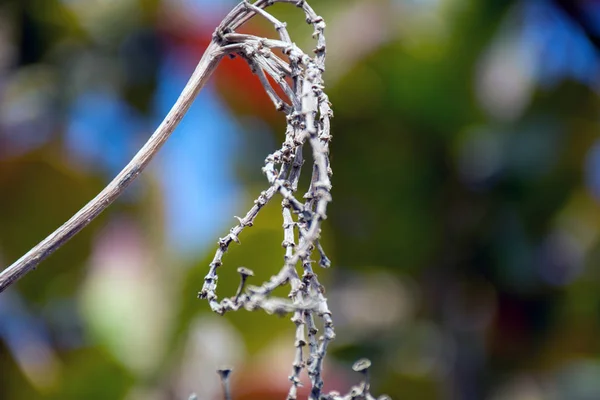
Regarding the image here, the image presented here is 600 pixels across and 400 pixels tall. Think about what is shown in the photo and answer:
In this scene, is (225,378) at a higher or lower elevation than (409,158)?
lower

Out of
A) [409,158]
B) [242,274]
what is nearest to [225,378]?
[242,274]

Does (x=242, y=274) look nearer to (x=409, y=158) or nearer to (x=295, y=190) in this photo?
(x=295, y=190)

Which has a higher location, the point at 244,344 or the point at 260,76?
the point at 244,344

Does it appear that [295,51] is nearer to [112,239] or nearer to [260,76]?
[260,76]

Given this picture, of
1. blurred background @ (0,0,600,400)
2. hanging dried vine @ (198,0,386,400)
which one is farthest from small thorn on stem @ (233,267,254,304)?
blurred background @ (0,0,600,400)

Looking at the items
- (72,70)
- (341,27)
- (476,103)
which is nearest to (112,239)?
(72,70)

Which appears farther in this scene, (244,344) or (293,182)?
(244,344)
